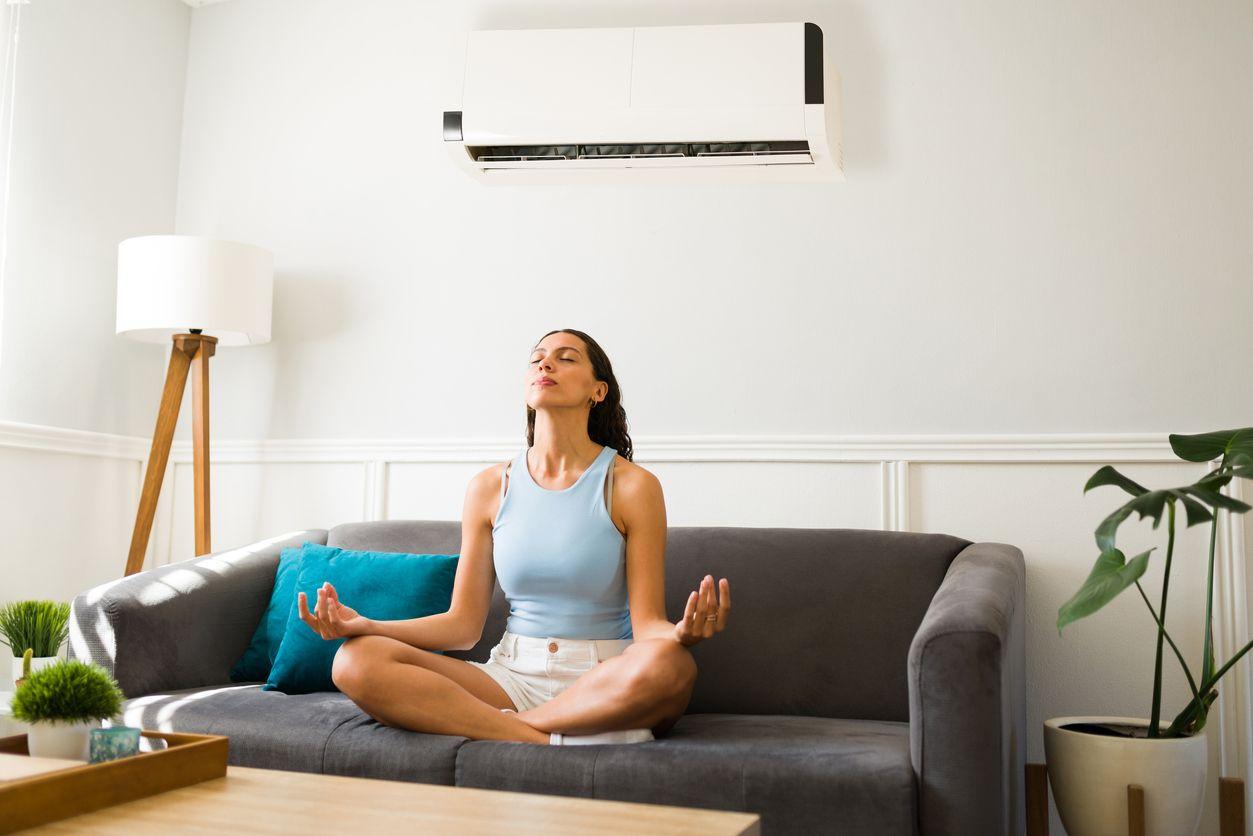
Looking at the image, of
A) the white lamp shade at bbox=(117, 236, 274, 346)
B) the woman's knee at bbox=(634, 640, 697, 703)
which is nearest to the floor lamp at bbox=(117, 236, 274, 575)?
the white lamp shade at bbox=(117, 236, 274, 346)

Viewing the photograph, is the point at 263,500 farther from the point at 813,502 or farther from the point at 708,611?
the point at 708,611

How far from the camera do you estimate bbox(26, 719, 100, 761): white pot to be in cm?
139

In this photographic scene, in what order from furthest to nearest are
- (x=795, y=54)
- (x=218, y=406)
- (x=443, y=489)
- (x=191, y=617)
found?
(x=218, y=406) → (x=443, y=489) → (x=795, y=54) → (x=191, y=617)

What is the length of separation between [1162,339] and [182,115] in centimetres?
294

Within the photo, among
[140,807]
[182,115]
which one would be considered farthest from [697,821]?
[182,115]

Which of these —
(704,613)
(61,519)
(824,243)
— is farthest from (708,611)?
(61,519)

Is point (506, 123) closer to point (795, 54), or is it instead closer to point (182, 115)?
point (795, 54)

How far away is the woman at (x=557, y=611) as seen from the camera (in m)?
1.96

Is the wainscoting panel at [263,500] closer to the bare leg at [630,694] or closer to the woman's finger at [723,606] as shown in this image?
the bare leg at [630,694]

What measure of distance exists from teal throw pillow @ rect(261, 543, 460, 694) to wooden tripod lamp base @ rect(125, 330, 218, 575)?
64 centimetres

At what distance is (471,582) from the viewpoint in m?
2.38

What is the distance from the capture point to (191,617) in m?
2.49

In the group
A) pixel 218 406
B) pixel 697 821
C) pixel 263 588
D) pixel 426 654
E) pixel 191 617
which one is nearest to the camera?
pixel 697 821

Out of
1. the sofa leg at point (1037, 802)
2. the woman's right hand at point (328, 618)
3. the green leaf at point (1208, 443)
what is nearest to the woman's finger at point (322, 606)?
the woman's right hand at point (328, 618)
